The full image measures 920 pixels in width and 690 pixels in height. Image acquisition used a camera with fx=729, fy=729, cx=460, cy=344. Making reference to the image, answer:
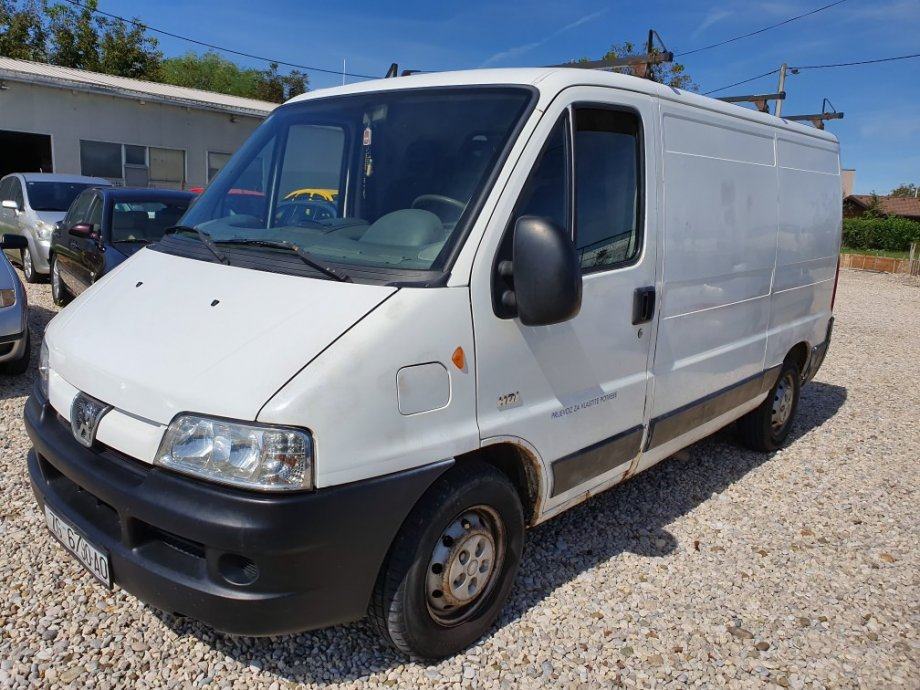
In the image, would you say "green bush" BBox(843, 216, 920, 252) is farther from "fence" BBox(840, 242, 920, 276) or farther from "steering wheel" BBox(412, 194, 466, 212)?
"steering wheel" BBox(412, 194, 466, 212)

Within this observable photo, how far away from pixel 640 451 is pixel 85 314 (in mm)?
2705

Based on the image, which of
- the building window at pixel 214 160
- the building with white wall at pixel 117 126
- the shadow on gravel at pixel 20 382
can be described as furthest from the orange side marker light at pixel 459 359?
the building window at pixel 214 160

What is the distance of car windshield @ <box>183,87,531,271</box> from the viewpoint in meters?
2.83

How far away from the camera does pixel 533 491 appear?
10.4ft

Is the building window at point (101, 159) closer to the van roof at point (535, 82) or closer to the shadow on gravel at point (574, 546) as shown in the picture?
the van roof at point (535, 82)

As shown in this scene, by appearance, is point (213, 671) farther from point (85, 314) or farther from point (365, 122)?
point (365, 122)

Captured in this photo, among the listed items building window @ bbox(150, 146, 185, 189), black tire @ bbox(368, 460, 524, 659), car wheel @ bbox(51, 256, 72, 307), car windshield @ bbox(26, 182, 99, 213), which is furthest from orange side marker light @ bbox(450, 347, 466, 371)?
building window @ bbox(150, 146, 185, 189)

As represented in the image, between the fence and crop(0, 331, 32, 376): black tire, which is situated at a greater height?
the fence

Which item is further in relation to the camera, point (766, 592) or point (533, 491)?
point (766, 592)

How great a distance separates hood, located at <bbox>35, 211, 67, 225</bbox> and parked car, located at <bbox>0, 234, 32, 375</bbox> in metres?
5.15

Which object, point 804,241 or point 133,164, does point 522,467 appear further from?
point 133,164

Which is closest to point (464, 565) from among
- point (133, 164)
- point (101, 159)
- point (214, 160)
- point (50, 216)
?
point (50, 216)

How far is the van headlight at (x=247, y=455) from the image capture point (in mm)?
2260

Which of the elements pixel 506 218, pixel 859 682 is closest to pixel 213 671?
pixel 506 218
